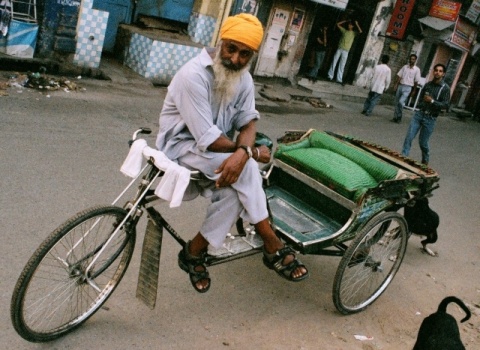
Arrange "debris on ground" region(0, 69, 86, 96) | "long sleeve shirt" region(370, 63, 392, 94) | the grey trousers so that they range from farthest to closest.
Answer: "long sleeve shirt" region(370, 63, 392, 94) → "debris on ground" region(0, 69, 86, 96) → the grey trousers

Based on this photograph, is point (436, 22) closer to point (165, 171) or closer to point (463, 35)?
point (463, 35)

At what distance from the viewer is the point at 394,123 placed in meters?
14.6

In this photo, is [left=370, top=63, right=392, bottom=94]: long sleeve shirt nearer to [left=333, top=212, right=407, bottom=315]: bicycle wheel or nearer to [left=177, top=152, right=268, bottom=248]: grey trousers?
[left=333, top=212, right=407, bottom=315]: bicycle wheel

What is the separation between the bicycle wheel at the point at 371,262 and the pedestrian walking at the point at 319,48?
42.2ft

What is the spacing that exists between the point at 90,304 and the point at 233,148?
1.31m

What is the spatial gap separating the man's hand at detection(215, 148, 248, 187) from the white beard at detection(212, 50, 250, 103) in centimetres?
36

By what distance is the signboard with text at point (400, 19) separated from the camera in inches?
665

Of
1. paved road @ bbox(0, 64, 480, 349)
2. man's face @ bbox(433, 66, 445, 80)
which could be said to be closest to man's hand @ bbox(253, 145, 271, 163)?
paved road @ bbox(0, 64, 480, 349)

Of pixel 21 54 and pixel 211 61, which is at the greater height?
pixel 211 61

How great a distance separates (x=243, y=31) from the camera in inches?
111

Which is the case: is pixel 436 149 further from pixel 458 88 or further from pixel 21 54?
pixel 458 88

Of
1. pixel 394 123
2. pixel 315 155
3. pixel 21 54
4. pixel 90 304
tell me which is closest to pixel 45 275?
pixel 90 304

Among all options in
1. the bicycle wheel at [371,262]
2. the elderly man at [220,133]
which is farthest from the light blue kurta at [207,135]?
the bicycle wheel at [371,262]

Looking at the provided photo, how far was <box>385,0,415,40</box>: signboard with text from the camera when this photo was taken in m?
16.9
